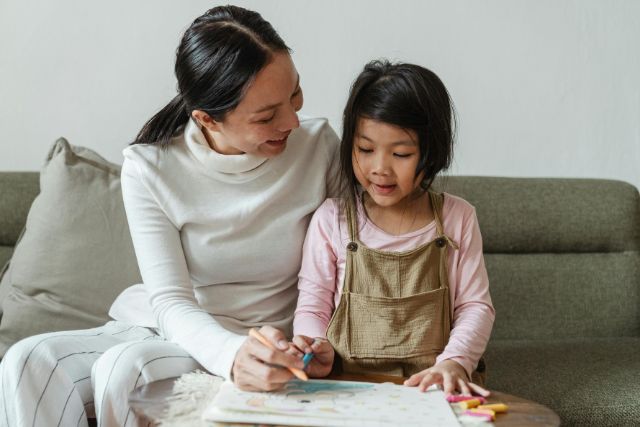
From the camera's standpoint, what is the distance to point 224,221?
4.91ft

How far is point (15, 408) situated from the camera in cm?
122

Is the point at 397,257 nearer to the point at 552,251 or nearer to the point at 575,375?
the point at 575,375

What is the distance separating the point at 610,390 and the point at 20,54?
1.70 metres

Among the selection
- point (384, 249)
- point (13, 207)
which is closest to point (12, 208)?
point (13, 207)

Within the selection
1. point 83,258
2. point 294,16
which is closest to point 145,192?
→ point 83,258

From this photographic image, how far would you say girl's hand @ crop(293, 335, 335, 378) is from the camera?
124 centimetres

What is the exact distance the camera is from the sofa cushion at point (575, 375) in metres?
1.52

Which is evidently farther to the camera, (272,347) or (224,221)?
(224,221)

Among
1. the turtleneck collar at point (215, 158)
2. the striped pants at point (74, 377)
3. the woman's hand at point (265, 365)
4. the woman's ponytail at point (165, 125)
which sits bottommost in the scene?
the striped pants at point (74, 377)

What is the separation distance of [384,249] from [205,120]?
40 cm

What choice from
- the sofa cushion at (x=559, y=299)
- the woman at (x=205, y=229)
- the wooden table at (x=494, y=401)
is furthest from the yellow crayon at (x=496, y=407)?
the sofa cushion at (x=559, y=299)

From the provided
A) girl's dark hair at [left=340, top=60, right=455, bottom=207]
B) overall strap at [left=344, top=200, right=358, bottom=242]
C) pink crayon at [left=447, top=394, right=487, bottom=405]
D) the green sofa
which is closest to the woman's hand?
pink crayon at [left=447, top=394, right=487, bottom=405]

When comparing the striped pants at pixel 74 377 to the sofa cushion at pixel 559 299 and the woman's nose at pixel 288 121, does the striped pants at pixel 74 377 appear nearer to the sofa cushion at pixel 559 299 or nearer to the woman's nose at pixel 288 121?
the woman's nose at pixel 288 121

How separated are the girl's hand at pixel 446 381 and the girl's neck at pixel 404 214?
0.98 ft
